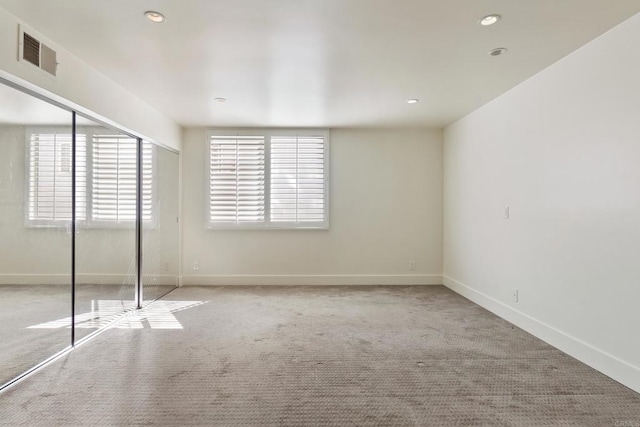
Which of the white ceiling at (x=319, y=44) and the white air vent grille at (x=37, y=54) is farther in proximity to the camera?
the white air vent grille at (x=37, y=54)

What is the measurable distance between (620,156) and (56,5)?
394 centimetres

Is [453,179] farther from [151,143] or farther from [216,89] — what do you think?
[151,143]

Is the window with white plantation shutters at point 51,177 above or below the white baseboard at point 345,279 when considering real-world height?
above

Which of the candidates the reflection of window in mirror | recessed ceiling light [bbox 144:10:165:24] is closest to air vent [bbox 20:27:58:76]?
the reflection of window in mirror

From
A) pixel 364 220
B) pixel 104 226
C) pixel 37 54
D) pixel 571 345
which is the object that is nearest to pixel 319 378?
pixel 571 345

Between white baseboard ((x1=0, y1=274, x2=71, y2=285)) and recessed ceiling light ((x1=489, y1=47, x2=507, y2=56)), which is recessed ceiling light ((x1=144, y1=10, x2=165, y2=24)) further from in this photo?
recessed ceiling light ((x1=489, y1=47, x2=507, y2=56))

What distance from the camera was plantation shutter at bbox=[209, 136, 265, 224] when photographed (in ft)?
17.4

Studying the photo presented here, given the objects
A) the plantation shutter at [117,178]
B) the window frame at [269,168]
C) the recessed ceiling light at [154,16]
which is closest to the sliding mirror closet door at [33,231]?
the plantation shutter at [117,178]

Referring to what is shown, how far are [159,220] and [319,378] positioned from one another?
325 cm

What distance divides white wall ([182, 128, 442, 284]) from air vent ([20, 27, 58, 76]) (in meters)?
2.74

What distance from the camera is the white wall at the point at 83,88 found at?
7.30 feet

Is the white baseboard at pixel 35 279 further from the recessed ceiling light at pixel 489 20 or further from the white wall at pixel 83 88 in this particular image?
the recessed ceiling light at pixel 489 20

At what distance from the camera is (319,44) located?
2.62 metres

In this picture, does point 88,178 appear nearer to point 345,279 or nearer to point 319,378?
point 319,378
